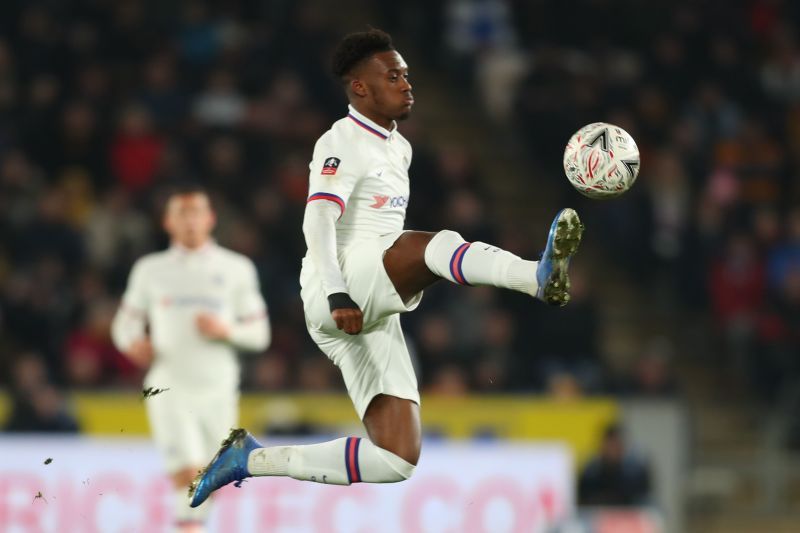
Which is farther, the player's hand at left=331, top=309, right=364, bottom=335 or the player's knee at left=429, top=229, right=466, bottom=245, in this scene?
the player's knee at left=429, top=229, right=466, bottom=245

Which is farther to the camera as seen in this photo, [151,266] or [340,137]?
[151,266]

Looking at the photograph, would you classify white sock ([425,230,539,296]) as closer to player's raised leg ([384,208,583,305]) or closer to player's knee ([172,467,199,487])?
player's raised leg ([384,208,583,305])

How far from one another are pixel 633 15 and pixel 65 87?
253 inches

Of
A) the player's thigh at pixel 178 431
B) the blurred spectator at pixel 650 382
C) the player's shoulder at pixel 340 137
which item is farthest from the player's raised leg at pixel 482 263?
the blurred spectator at pixel 650 382

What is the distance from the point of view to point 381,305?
6.38 meters

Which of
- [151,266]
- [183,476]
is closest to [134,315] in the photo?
[151,266]

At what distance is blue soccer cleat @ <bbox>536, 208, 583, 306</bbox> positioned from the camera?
5.96 metres

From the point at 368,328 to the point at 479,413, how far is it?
504 cm

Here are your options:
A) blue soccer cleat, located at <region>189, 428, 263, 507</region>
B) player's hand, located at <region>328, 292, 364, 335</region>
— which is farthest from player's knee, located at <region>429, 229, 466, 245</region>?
blue soccer cleat, located at <region>189, 428, 263, 507</region>

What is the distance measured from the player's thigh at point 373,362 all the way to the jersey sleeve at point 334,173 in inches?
24.4

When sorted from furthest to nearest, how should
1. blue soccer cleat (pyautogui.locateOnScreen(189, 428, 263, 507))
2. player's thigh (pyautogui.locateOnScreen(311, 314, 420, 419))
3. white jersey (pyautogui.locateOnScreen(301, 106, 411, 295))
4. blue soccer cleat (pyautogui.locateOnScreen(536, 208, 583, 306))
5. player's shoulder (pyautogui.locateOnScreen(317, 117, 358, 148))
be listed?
blue soccer cleat (pyautogui.locateOnScreen(189, 428, 263, 507)), player's thigh (pyautogui.locateOnScreen(311, 314, 420, 419)), player's shoulder (pyautogui.locateOnScreen(317, 117, 358, 148)), white jersey (pyautogui.locateOnScreen(301, 106, 411, 295)), blue soccer cleat (pyautogui.locateOnScreen(536, 208, 583, 306))

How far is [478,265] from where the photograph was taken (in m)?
6.14

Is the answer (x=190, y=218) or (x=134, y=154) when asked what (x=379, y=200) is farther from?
(x=134, y=154)

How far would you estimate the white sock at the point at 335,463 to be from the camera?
6.54 metres
